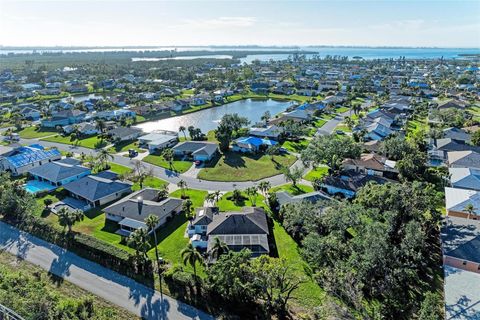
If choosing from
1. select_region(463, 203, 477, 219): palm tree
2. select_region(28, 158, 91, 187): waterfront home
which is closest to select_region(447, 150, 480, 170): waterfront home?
select_region(463, 203, 477, 219): palm tree

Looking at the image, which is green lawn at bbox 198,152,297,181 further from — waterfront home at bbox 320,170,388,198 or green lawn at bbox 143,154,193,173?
waterfront home at bbox 320,170,388,198

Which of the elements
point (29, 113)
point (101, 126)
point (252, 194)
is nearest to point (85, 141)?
point (101, 126)

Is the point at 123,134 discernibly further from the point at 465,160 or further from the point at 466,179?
the point at 465,160

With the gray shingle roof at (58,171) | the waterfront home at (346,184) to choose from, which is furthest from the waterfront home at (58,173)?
the waterfront home at (346,184)

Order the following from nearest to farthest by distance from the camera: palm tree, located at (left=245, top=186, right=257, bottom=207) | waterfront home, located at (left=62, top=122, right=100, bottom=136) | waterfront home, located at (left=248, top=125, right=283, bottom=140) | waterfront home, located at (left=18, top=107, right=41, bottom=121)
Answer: palm tree, located at (left=245, top=186, right=257, bottom=207), waterfront home, located at (left=248, top=125, right=283, bottom=140), waterfront home, located at (left=62, top=122, right=100, bottom=136), waterfront home, located at (left=18, top=107, right=41, bottom=121)

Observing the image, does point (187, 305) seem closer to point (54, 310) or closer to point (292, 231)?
point (54, 310)

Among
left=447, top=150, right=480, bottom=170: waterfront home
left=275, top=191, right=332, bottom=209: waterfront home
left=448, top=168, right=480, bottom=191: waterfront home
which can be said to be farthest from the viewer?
left=447, top=150, right=480, bottom=170: waterfront home

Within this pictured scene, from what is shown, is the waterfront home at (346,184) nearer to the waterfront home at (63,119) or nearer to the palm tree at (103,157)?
the palm tree at (103,157)
